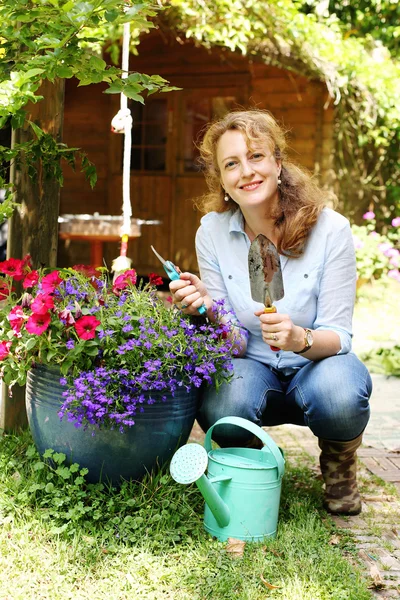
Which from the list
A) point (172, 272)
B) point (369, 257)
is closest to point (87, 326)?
point (172, 272)

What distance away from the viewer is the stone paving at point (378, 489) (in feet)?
6.76

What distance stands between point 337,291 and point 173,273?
56 centimetres

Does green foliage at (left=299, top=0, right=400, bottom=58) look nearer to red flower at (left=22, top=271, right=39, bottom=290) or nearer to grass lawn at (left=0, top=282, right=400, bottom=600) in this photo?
red flower at (left=22, top=271, right=39, bottom=290)

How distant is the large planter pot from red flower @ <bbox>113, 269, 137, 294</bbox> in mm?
359

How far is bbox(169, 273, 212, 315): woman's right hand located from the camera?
2252 mm

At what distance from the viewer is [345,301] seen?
2.39 m

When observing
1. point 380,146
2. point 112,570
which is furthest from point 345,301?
point 380,146

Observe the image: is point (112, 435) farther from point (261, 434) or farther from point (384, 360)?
point (384, 360)

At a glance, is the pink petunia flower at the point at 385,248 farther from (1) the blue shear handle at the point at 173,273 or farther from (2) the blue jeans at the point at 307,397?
(1) the blue shear handle at the point at 173,273

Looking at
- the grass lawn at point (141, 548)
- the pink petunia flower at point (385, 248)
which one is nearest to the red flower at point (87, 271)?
the grass lawn at point (141, 548)

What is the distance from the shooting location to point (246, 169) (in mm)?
2344

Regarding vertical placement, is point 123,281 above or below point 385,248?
above

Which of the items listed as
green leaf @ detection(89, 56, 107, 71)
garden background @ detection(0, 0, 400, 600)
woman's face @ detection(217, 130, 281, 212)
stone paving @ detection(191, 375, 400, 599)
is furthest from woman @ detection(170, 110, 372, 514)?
green leaf @ detection(89, 56, 107, 71)

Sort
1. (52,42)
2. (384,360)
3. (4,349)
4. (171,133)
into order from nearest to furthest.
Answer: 1. (52,42)
2. (4,349)
3. (384,360)
4. (171,133)
